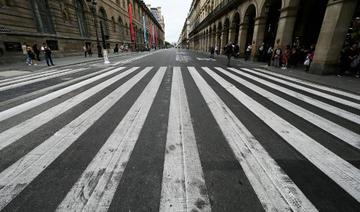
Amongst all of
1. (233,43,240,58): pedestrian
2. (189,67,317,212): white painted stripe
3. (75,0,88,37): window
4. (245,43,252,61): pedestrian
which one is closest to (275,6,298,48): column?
(245,43,252,61): pedestrian

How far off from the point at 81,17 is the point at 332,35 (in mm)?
29832

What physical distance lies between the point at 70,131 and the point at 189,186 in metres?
2.50

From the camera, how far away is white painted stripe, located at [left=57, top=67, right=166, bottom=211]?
169 cm

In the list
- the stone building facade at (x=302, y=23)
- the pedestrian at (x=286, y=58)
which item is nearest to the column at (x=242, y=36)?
the stone building facade at (x=302, y=23)

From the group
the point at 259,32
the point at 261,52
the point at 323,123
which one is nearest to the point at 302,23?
the point at 259,32

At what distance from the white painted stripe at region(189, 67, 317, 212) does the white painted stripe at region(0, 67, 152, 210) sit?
8.46 feet

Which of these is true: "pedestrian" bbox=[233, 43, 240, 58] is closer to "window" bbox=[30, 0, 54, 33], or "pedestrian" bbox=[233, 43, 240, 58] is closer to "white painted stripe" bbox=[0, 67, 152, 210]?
"white painted stripe" bbox=[0, 67, 152, 210]

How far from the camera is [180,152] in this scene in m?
2.53

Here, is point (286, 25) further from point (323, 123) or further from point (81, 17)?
point (81, 17)

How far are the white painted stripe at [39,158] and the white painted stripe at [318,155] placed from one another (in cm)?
359

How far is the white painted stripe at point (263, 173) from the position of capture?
1703 millimetres

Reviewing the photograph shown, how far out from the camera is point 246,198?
5.78ft

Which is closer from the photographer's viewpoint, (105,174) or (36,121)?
(105,174)

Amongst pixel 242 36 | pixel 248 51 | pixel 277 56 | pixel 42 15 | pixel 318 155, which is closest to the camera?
pixel 318 155
